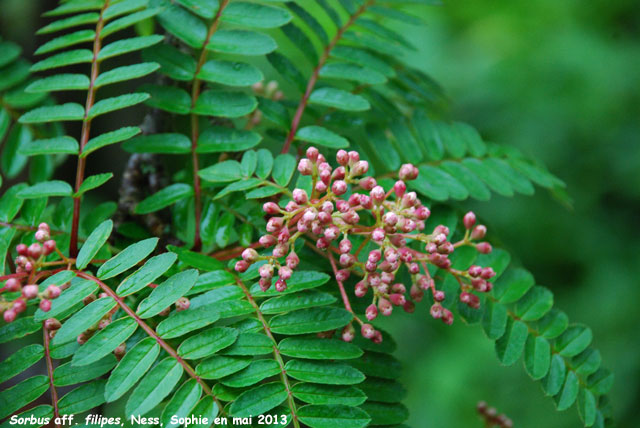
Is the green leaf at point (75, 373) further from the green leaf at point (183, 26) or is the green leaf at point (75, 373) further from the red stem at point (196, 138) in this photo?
the green leaf at point (183, 26)

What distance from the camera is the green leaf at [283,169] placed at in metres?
1.05

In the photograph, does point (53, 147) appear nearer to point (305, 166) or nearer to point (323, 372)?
point (305, 166)

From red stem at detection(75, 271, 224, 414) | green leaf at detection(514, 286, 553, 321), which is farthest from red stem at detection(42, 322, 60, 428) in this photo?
green leaf at detection(514, 286, 553, 321)

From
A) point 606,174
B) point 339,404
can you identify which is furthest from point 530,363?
point 606,174

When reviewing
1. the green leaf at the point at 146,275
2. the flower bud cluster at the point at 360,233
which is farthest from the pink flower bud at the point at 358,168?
the green leaf at the point at 146,275

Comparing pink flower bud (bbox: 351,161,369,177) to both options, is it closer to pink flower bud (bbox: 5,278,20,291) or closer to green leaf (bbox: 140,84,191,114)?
green leaf (bbox: 140,84,191,114)

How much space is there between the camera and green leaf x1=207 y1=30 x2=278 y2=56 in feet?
3.72

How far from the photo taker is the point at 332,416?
0.82 meters

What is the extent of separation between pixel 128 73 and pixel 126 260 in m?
0.38

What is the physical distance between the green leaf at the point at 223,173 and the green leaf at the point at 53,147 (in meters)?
0.23

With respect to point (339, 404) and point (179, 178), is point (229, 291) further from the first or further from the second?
point (179, 178)

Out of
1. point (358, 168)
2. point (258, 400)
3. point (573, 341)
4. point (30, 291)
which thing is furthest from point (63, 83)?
point (573, 341)

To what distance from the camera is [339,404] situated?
0.83 metres

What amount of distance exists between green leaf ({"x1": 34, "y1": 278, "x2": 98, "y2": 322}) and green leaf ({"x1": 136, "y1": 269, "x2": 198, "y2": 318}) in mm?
78
